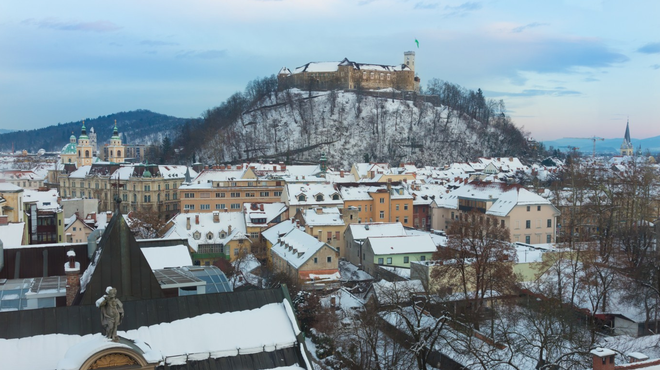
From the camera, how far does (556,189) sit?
54312mm

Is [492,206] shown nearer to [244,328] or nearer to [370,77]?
Answer: [244,328]

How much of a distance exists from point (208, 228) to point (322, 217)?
9.39m

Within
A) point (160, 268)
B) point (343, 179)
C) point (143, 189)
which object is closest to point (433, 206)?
point (343, 179)

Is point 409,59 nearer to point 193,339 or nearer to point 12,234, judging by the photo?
point 12,234

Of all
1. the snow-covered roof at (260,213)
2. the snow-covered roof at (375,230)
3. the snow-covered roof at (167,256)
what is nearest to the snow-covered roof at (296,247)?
the snow-covered roof at (375,230)

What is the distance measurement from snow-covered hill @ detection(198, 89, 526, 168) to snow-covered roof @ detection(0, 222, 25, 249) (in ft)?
275

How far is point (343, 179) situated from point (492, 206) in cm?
2825

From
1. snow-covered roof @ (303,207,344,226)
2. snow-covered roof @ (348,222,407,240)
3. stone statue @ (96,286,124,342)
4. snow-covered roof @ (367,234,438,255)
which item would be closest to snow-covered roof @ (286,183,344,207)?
snow-covered roof @ (303,207,344,226)

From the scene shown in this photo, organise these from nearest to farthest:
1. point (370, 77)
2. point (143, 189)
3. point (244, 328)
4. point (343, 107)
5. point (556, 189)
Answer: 1. point (244, 328)
2. point (556, 189)
3. point (143, 189)
4. point (343, 107)
5. point (370, 77)

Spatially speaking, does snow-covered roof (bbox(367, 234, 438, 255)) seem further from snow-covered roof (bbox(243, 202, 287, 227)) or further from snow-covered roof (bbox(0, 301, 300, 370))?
snow-covered roof (bbox(0, 301, 300, 370))

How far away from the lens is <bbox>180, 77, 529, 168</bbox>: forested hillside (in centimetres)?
11681

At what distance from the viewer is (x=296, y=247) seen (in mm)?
38938

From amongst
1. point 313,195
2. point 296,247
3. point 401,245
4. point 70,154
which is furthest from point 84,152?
point 401,245

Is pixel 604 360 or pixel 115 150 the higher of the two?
pixel 115 150
